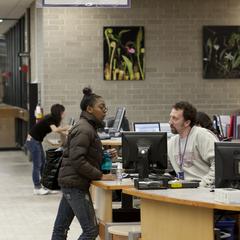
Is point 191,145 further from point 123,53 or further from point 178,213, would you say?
point 123,53

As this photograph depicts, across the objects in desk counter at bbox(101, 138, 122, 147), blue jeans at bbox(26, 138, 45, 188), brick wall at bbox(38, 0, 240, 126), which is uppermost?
brick wall at bbox(38, 0, 240, 126)

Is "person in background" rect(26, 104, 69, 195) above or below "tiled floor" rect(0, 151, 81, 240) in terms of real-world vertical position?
above

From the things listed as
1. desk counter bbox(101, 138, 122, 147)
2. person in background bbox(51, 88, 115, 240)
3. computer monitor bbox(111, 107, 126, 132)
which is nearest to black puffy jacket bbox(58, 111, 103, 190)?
person in background bbox(51, 88, 115, 240)

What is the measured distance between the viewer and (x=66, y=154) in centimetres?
675

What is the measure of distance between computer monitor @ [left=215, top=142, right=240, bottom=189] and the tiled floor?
3.33 m

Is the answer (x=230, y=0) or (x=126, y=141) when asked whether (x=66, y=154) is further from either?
(x=230, y=0)

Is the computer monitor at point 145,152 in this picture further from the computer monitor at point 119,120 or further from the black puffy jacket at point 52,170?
the computer monitor at point 119,120

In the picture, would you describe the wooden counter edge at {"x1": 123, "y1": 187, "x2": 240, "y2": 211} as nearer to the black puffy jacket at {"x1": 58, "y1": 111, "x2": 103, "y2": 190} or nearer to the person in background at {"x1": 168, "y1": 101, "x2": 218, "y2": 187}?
the black puffy jacket at {"x1": 58, "y1": 111, "x2": 103, "y2": 190}

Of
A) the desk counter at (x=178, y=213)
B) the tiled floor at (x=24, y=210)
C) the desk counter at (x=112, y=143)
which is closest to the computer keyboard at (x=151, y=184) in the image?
the desk counter at (x=178, y=213)

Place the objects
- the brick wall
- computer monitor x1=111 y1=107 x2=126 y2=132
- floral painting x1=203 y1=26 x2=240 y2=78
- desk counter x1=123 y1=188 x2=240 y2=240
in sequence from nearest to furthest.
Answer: desk counter x1=123 y1=188 x2=240 y2=240 < computer monitor x1=111 y1=107 x2=126 y2=132 < the brick wall < floral painting x1=203 y1=26 x2=240 y2=78

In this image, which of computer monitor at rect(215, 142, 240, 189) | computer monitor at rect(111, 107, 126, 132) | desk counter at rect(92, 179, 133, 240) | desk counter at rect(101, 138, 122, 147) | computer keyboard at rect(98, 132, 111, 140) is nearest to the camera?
computer monitor at rect(215, 142, 240, 189)

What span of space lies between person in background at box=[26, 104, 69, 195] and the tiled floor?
0.35 m

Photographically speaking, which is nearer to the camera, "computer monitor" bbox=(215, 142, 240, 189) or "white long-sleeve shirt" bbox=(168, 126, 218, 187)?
"computer monitor" bbox=(215, 142, 240, 189)

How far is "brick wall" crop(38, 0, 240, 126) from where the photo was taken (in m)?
15.4
